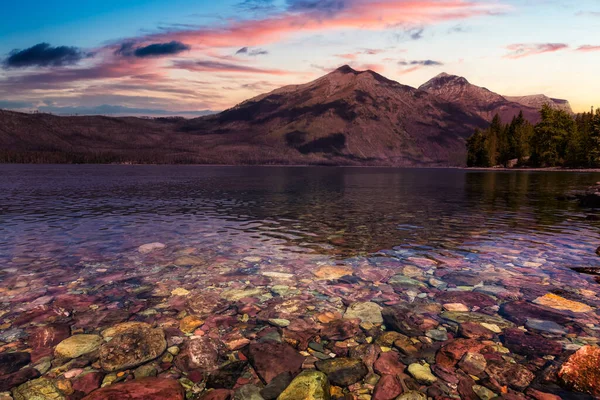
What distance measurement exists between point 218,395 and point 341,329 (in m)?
4.00

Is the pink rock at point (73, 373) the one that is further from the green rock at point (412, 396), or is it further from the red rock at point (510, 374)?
the red rock at point (510, 374)

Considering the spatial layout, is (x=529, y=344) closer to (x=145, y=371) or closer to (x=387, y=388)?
(x=387, y=388)

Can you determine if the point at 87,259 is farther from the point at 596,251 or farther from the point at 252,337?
the point at 596,251

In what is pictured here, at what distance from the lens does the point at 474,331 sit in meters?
10.1

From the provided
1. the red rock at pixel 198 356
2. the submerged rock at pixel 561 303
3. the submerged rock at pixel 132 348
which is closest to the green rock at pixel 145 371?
the submerged rock at pixel 132 348

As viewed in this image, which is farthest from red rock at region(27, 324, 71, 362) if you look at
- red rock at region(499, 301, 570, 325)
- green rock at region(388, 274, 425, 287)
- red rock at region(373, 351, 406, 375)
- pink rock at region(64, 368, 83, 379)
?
red rock at region(499, 301, 570, 325)

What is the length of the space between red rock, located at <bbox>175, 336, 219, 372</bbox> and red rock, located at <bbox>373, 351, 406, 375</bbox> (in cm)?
354

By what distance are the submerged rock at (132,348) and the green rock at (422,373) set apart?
5.67m

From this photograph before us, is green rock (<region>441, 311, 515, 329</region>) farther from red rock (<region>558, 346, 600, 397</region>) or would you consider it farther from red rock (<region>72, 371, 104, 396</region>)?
red rock (<region>72, 371, 104, 396</region>)

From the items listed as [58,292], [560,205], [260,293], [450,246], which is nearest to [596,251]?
[450,246]

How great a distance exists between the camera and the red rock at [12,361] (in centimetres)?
813

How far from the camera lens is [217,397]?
7.27 meters

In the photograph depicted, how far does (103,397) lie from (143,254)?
44.4 ft

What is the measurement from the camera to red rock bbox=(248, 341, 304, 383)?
8172 mm
